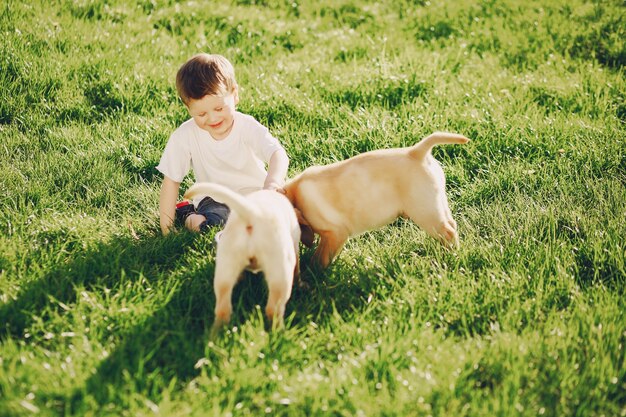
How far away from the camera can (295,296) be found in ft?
9.93

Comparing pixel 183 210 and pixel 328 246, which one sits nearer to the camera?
pixel 328 246

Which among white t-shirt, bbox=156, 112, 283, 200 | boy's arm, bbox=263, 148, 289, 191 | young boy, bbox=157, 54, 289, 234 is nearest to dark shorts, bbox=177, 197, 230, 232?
young boy, bbox=157, 54, 289, 234

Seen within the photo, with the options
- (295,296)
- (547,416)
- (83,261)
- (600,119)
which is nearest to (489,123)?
(600,119)

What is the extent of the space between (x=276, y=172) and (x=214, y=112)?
0.56 m

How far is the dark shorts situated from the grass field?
209mm

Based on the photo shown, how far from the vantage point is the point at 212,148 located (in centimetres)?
373

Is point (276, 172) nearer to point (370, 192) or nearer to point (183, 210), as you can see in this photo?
point (370, 192)

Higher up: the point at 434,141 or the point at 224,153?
the point at 434,141

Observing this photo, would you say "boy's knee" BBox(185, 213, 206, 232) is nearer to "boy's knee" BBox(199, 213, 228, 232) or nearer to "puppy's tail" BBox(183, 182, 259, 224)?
"boy's knee" BBox(199, 213, 228, 232)

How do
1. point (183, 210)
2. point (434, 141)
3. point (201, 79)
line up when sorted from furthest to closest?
point (183, 210), point (201, 79), point (434, 141)

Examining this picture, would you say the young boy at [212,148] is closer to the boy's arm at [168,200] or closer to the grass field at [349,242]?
the boy's arm at [168,200]

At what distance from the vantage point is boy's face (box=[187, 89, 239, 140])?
341 cm

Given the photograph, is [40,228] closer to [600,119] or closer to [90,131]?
[90,131]

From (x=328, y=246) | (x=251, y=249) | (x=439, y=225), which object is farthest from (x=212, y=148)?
(x=439, y=225)
